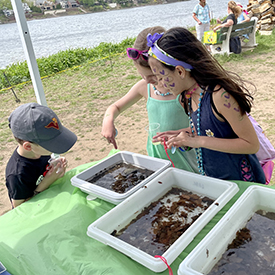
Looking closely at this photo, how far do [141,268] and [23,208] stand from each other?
0.74 metres

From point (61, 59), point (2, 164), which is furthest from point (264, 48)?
point (2, 164)

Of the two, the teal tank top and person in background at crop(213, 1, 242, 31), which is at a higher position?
person in background at crop(213, 1, 242, 31)

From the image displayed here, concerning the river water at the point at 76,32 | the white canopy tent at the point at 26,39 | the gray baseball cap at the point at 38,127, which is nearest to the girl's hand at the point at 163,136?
the gray baseball cap at the point at 38,127

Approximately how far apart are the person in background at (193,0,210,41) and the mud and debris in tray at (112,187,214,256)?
6.85m

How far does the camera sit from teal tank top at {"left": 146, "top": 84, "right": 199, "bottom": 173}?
171 centimetres

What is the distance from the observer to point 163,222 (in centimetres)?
117

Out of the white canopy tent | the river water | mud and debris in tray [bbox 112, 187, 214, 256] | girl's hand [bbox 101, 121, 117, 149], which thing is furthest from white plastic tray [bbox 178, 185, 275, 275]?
the river water

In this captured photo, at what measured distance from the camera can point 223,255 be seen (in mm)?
973

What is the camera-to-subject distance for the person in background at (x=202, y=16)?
7.12 m

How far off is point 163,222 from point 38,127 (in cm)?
76

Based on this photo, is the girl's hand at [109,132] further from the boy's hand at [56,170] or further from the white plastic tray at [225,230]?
the white plastic tray at [225,230]

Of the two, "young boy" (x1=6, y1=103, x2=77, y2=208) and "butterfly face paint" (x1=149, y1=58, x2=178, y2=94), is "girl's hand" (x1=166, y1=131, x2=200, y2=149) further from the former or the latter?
"young boy" (x1=6, y1=103, x2=77, y2=208)

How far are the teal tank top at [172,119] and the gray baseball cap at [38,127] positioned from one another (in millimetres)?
603

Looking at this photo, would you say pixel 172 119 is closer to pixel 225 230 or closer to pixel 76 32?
pixel 225 230
